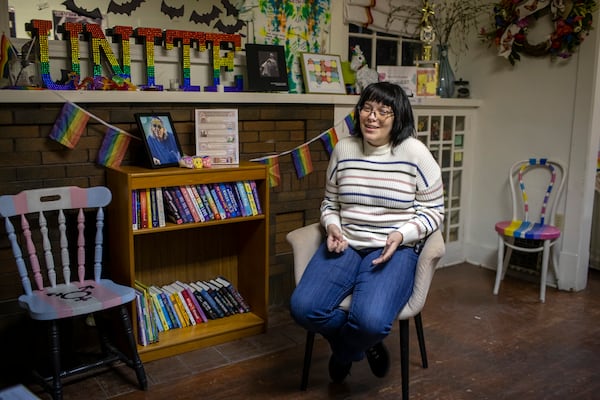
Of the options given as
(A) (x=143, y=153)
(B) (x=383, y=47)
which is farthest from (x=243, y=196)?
(B) (x=383, y=47)

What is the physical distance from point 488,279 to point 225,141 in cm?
A: 208

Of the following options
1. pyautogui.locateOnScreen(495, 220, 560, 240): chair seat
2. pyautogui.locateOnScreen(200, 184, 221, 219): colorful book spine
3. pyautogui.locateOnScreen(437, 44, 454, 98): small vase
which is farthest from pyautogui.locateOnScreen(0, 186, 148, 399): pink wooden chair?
pyautogui.locateOnScreen(437, 44, 454, 98): small vase

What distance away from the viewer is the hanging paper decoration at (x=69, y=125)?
241cm

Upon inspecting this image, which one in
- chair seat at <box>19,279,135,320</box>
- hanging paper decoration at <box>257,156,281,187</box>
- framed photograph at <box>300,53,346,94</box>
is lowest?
chair seat at <box>19,279,135,320</box>

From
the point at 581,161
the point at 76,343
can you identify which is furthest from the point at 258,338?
the point at 581,161

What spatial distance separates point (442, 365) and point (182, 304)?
1273 millimetres

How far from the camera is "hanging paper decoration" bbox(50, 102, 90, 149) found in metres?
2.41

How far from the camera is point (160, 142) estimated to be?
2576 millimetres

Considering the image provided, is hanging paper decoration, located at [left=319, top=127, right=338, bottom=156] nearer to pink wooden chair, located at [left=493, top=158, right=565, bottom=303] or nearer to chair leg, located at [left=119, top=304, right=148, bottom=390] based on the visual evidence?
pink wooden chair, located at [left=493, top=158, right=565, bottom=303]

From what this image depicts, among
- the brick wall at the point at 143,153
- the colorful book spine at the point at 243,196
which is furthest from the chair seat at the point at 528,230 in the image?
the colorful book spine at the point at 243,196

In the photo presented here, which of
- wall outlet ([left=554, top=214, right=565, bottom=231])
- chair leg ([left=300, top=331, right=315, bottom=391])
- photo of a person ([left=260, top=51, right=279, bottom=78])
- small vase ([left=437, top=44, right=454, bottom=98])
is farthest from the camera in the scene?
small vase ([left=437, top=44, right=454, bottom=98])

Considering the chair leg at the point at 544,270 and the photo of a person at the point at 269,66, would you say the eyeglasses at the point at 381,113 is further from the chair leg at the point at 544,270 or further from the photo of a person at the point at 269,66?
the chair leg at the point at 544,270

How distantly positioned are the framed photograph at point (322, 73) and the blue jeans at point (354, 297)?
1331mm

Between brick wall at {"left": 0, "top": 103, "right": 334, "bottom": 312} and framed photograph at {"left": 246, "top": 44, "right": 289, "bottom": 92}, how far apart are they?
11cm
